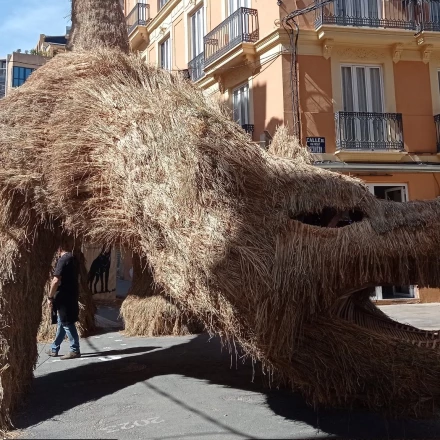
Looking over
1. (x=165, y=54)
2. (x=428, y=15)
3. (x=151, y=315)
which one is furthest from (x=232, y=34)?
(x=151, y=315)

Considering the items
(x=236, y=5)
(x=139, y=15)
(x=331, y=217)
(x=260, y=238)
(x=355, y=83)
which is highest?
(x=139, y=15)

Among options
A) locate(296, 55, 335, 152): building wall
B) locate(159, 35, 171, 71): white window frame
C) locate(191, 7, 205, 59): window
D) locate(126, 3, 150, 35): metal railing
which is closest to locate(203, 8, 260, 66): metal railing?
locate(191, 7, 205, 59): window

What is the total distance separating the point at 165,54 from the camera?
19766 mm

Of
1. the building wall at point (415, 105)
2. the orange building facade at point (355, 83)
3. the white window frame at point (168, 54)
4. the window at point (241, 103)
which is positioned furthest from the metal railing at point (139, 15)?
the building wall at point (415, 105)

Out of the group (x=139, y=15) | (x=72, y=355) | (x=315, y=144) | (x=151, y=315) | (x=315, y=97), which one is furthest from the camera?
(x=139, y=15)

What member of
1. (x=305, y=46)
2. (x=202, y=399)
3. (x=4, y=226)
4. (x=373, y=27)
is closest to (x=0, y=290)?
(x=4, y=226)

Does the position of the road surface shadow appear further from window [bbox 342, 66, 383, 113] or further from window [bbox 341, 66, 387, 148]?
window [bbox 342, 66, 383, 113]

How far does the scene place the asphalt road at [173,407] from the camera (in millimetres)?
4285

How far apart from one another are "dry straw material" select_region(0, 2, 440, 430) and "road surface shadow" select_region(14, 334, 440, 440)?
1.68 feet

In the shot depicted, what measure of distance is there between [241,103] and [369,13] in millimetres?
4302

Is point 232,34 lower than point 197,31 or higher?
lower

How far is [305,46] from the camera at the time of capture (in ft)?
45.5

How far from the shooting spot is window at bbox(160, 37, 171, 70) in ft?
63.6

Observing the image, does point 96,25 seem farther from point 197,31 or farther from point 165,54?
point 165,54
